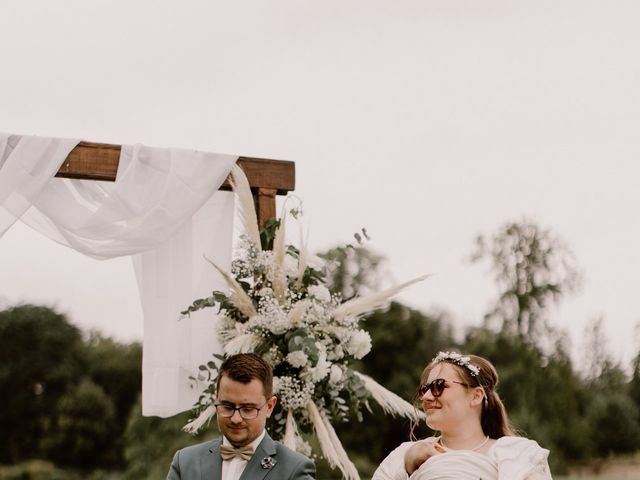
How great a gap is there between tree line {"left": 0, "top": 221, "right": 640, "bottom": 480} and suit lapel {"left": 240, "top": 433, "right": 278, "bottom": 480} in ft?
47.3

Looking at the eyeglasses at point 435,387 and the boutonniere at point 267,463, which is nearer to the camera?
the boutonniere at point 267,463

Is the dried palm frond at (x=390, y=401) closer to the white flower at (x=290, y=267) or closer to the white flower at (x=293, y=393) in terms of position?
the white flower at (x=293, y=393)

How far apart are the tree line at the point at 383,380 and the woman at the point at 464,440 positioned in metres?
14.1

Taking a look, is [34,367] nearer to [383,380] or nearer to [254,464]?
[383,380]

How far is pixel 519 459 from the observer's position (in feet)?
11.5

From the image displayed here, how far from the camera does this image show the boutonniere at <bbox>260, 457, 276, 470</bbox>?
3439 mm

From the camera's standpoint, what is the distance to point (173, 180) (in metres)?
4.94

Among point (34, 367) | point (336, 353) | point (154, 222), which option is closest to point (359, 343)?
point (336, 353)

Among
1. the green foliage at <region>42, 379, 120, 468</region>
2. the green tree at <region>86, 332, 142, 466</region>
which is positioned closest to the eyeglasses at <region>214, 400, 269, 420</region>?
the green tree at <region>86, 332, 142, 466</region>

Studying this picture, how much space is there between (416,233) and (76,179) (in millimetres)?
14568

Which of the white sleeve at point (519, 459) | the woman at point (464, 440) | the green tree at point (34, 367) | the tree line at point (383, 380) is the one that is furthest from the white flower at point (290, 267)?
the green tree at point (34, 367)

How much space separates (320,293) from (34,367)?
22.7m

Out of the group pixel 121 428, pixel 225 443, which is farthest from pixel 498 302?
pixel 225 443

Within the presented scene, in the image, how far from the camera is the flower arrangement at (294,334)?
472cm
